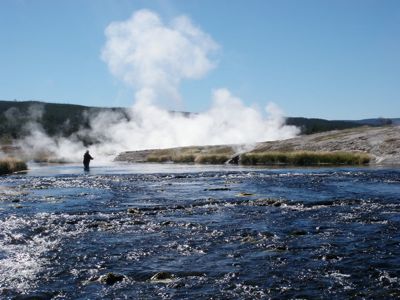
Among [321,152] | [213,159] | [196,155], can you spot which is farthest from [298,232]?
[196,155]

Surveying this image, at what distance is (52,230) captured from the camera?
19.3 meters

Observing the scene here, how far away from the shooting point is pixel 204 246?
1606 centimetres

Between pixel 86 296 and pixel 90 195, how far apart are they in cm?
2005

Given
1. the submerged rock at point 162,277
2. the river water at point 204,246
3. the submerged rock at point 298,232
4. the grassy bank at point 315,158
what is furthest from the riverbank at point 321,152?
the submerged rock at point 162,277

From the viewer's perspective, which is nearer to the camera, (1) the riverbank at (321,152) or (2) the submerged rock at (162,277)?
(2) the submerged rock at (162,277)

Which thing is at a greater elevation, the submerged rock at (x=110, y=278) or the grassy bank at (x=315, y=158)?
the grassy bank at (x=315, y=158)

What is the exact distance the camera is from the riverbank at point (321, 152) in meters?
62.3

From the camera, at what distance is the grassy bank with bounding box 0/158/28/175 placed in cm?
5607

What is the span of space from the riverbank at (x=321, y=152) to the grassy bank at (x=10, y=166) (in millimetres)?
29103

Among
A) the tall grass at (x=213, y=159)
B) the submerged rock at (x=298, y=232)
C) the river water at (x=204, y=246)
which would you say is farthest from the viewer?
the tall grass at (x=213, y=159)

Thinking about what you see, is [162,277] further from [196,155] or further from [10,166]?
[196,155]

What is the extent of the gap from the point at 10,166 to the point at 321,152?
1486 inches

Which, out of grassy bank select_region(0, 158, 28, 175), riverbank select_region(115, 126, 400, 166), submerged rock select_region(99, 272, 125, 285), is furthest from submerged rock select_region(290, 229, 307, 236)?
grassy bank select_region(0, 158, 28, 175)

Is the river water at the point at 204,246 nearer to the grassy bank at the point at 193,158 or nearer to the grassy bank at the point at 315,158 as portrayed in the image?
the grassy bank at the point at 315,158
